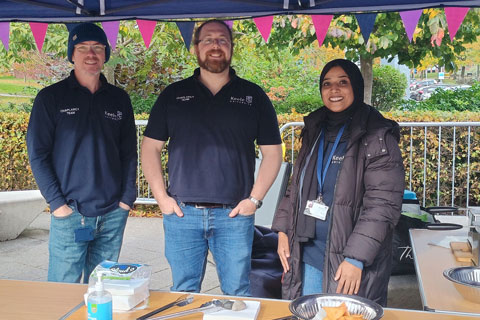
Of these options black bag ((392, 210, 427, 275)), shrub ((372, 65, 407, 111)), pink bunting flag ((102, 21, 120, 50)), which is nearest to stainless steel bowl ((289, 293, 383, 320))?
black bag ((392, 210, 427, 275))

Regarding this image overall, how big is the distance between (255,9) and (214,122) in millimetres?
1012

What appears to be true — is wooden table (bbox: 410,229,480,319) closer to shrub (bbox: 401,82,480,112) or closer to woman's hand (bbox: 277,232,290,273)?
woman's hand (bbox: 277,232,290,273)

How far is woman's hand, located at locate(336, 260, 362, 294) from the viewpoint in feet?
8.13

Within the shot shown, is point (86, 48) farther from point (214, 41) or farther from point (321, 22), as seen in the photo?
point (321, 22)

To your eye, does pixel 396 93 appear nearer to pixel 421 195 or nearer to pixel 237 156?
pixel 421 195

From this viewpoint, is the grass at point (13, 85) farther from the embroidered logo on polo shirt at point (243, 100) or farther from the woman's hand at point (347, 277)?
the woman's hand at point (347, 277)

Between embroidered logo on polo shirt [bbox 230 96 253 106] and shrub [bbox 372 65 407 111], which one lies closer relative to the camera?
embroidered logo on polo shirt [bbox 230 96 253 106]

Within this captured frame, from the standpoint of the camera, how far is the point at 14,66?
11734 mm

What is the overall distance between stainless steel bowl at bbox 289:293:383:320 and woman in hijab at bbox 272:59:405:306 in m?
0.56

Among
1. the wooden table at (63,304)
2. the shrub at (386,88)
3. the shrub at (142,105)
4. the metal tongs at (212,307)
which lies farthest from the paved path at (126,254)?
the shrub at (386,88)

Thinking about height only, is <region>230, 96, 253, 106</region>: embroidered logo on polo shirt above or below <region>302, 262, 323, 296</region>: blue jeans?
above

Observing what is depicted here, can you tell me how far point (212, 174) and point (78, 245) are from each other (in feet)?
2.63

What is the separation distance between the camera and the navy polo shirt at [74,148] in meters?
2.96

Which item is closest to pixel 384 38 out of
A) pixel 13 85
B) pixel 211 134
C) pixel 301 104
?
pixel 211 134
